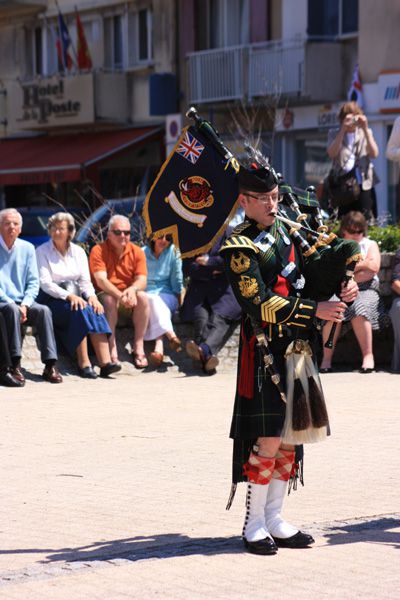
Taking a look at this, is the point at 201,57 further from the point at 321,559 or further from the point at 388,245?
the point at 321,559

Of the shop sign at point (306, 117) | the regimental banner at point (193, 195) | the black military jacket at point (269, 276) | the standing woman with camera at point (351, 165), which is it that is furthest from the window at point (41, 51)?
the black military jacket at point (269, 276)

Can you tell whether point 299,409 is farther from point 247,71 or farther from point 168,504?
point 247,71

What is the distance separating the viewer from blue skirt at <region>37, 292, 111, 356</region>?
13.4 m

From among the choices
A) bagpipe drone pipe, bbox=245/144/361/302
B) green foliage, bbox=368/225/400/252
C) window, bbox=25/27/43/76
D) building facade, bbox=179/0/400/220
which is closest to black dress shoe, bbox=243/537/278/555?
bagpipe drone pipe, bbox=245/144/361/302

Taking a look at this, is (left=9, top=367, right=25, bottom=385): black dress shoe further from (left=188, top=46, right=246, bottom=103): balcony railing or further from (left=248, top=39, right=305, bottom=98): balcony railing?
(left=188, top=46, right=246, bottom=103): balcony railing

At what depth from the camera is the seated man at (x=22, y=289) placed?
13.0 metres

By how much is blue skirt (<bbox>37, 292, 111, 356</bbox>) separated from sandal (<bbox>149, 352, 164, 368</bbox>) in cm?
60

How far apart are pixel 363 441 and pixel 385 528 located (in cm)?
269

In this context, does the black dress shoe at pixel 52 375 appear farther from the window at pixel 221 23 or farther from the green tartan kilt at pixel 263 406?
the window at pixel 221 23

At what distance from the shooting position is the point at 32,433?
1034 cm

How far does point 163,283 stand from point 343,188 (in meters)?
2.26

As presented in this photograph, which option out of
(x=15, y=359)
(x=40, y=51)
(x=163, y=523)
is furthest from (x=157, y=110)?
(x=163, y=523)

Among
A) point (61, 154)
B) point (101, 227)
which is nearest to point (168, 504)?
point (101, 227)

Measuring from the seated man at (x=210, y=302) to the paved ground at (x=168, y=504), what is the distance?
1.69 metres
